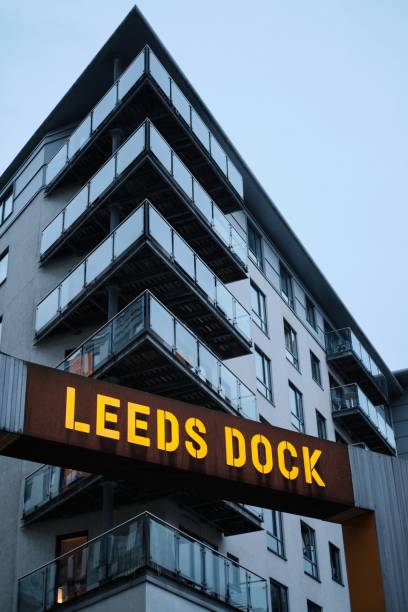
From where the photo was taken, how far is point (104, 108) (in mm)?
30125

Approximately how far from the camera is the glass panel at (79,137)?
30.7 m

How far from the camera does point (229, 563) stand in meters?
23.0

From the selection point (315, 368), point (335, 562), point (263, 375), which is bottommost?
point (335, 562)

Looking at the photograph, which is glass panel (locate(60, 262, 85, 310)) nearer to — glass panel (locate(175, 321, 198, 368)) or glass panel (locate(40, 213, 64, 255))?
glass panel (locate(40, 213, 64, 255))

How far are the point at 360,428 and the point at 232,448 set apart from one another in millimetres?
32263

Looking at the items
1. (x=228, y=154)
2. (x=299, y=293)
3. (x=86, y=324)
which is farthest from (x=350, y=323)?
(x=86, y=324)

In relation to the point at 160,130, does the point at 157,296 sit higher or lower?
lower

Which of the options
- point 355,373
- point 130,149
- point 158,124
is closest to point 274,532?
point 130,149

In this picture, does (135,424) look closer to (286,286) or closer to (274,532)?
(274,532)

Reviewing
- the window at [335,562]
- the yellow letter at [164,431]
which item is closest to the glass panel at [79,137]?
the window at [335,562]

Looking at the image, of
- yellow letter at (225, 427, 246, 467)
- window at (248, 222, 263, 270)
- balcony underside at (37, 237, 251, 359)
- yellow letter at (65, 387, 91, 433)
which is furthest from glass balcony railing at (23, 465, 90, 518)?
window at (248, 222, 263, 270)

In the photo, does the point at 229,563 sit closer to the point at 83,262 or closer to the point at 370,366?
the point at 83,262

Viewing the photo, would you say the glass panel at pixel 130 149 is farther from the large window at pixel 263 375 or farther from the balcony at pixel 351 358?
the balcony at pixel 351 358

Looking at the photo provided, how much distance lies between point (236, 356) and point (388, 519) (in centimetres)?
1629
